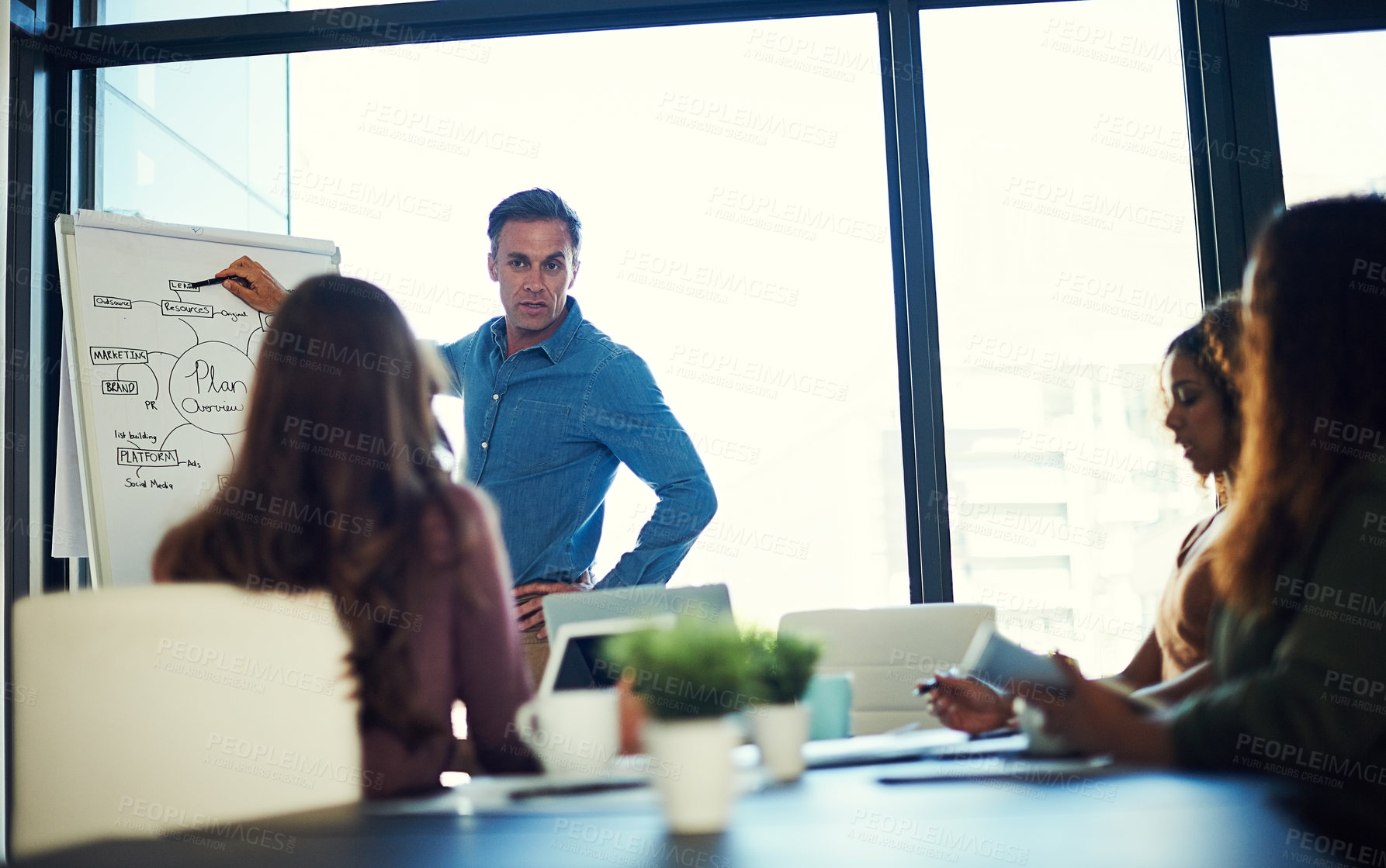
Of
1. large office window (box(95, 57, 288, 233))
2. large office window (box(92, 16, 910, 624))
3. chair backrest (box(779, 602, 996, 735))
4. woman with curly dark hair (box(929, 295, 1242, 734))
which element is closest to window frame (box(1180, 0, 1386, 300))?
large office window (box(92, 16, 910, 624))

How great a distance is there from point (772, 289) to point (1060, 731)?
215 cm

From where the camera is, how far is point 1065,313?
2.89m

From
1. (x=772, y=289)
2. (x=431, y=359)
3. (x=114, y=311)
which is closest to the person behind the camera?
(x=431, y=359)

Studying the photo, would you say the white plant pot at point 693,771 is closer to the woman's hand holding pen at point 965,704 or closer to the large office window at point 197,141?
the woman's hand holding pen at point 965,704

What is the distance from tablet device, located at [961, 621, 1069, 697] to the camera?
1001mm

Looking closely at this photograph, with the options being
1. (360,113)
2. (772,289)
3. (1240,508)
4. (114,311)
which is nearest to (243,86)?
(360,113)

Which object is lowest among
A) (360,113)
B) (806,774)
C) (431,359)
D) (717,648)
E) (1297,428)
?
(806,774)

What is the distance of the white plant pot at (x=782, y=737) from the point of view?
98cm

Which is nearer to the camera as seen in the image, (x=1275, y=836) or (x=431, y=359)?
(x=1275, y=836)

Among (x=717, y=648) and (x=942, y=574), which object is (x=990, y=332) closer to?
(x=942, y=574)

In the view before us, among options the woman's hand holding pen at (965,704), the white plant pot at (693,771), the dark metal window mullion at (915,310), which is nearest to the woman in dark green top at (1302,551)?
the woman's hand holding pen at (965,704)

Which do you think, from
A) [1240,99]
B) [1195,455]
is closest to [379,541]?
[1195,455]

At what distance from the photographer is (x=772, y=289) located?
9.83 feet

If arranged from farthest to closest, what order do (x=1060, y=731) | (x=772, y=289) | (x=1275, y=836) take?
(x=772, y=289)
(x=1060, y=731)
(x=1275, y=836)
